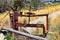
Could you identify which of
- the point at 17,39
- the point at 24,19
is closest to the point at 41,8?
the point at 24,19

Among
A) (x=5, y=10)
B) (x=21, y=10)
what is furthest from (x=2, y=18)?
(x=21, y=10)

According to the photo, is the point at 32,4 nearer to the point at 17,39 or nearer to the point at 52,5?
the point at 52,5

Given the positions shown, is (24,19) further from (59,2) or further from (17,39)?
(17,39)

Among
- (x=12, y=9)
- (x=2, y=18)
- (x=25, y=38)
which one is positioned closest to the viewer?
(x=25, y=38)

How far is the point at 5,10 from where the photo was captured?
3908 millimetres

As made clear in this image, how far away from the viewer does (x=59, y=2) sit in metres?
3.83

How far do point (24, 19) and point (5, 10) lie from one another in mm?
412

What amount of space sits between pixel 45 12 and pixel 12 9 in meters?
0.67

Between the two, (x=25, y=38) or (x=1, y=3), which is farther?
(x=1, y=3)

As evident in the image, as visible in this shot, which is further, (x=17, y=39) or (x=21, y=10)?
(x=21, y=10)

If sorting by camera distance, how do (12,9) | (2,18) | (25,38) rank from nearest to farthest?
1. (25,38)
2. (12,9)
3. (2,18)

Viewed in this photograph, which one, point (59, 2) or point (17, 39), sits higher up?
point (59, 2)

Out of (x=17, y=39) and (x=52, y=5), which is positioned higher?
(x=52, y=5)

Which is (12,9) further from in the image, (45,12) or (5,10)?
(45,12)
